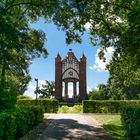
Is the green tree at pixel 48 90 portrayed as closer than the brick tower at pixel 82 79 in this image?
No

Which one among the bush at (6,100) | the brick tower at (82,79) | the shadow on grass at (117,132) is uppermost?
the brick tower at (82,79)

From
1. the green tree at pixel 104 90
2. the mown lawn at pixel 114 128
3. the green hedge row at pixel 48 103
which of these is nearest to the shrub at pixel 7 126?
the mown lawn at pixel 114 128

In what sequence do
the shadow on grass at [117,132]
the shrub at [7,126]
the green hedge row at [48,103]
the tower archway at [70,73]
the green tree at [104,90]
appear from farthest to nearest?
1. the green tree at [104,90]
2. the tower archway at [70,73]
3. the green hedge row at [48,103]
4. the shadow on grass at [117,132]
5. the shrub at [7,126]

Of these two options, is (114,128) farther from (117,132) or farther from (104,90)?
(104,90)

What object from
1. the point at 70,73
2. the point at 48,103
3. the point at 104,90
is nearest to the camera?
the point at 48,103

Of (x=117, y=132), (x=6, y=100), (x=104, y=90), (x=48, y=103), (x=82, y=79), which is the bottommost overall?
(x=117, y=132)

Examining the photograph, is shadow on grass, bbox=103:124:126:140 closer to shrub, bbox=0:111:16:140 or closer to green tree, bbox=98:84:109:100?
shrub, bbox=0:111:16:140

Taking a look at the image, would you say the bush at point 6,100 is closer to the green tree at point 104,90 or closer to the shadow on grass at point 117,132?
the shadow on grass at point 117,132

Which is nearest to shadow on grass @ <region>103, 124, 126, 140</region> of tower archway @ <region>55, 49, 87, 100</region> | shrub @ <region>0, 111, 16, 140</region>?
shrub @ <region>0, 111, 16, 140</region>

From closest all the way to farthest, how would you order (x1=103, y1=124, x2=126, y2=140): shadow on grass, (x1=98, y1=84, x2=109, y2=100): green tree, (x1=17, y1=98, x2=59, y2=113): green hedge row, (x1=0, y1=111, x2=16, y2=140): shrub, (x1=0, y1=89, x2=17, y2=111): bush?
(x1=0, y1=111, x2=16, y2=140): shrub → (x1=103, y1=124, x2=126, y2=140): shadow on grass → (x1=0, y1=89, x2=17, y2=111): bush → (x1=17, y1=98, x2=59, y2=113): green hedge row → (x1=98, y1=84, x2=109, y2=100): green tree

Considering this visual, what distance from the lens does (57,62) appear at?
7088 cm

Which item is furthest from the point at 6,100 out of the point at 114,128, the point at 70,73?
the point at 70,73

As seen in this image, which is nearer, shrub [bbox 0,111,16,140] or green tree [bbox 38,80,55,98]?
shrub [bbox 0,111,16,140]

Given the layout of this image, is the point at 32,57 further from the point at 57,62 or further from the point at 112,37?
the point at 57,62
